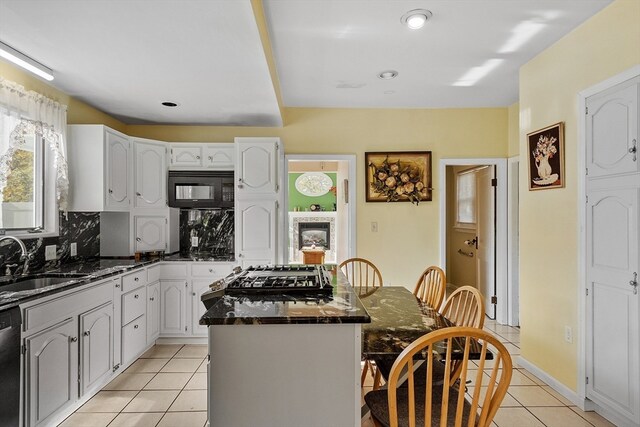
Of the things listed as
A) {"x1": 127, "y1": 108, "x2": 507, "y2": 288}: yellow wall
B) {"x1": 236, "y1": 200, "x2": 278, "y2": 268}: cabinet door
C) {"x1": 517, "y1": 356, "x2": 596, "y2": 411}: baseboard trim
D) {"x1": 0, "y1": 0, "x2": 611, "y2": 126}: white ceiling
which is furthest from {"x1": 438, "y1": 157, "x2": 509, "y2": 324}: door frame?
{"x1": 236, "y1": 200, "x2": 278, "y2": 268}: cabinet door

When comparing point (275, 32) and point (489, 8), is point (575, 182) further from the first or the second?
point (275, 32)

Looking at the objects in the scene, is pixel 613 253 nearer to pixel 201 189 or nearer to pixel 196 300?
pixel 196 300

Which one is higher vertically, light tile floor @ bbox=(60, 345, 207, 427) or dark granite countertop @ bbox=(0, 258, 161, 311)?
dark granite countertop @ bbox=(0, 258, 161, 311)

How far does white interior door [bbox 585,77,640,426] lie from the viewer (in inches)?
81.5

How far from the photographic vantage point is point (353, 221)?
4.24m

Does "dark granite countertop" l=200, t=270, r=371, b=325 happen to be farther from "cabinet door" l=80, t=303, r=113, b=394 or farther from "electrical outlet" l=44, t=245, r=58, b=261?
"electrical outlet" l=44, t=245, r=58, b=261

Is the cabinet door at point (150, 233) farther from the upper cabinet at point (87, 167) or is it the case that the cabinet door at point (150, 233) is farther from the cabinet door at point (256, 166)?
the cabinet door at point (256, 166)

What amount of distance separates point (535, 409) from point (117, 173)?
3921mm

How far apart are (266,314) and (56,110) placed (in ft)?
8.84

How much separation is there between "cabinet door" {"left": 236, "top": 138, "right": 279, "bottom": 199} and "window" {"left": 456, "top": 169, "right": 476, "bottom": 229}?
113 inches

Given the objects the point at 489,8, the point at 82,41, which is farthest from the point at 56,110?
the point at 489,8

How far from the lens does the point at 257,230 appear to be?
12.1 ft

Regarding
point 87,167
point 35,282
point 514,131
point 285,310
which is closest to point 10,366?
point 35,282

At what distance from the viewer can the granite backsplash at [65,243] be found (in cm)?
262
